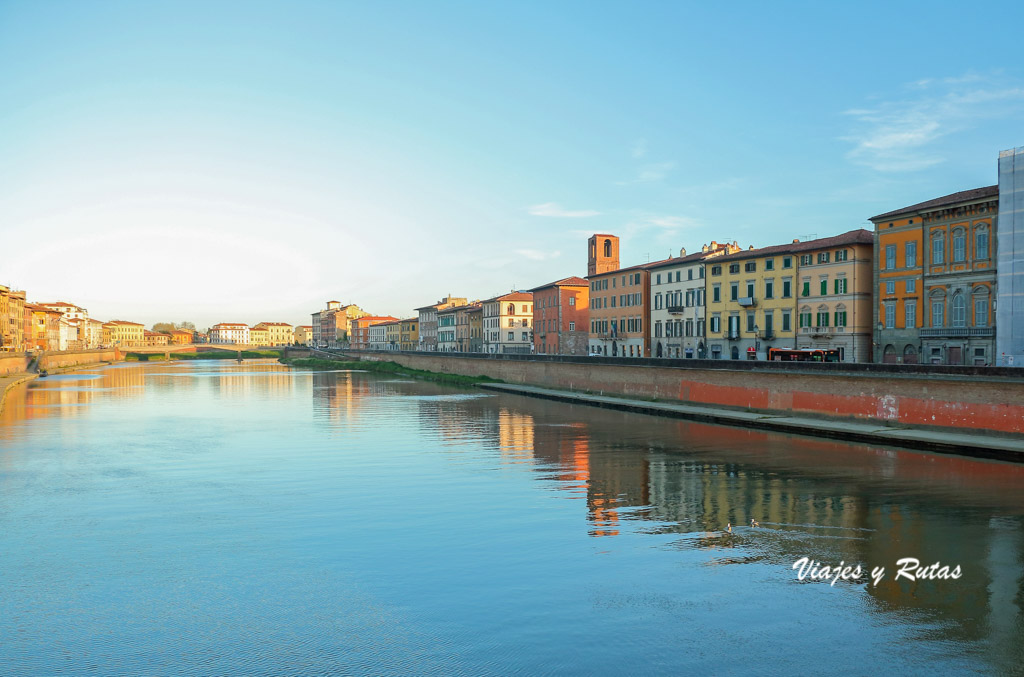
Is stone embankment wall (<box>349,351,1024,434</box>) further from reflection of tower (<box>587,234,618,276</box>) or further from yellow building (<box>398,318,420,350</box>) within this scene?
yellow building (<box>398,318,420,350</box>)

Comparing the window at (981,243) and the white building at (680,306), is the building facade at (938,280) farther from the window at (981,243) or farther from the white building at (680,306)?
the white building at (680,306)

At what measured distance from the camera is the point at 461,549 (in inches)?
554

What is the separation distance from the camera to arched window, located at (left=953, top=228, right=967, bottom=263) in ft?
134

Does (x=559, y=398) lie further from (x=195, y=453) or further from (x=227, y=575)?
(x=227, y=575)

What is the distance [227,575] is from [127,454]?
18021 mm

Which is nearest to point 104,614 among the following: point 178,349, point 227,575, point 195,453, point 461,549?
point 227,575

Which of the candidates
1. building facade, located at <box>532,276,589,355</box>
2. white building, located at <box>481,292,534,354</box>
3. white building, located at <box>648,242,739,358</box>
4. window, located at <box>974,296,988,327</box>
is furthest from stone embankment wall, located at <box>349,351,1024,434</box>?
white building, located at <box>481,292,534,354</box>

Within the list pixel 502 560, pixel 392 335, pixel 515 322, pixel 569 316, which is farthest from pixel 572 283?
pixel 392 335

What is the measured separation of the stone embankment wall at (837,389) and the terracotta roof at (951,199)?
15110 mm

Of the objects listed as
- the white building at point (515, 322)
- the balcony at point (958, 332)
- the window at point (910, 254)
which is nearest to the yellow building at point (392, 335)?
the white building at point (515, 322)

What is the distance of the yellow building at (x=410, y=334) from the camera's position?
152 meters

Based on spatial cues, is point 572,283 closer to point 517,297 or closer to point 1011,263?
point 517,297

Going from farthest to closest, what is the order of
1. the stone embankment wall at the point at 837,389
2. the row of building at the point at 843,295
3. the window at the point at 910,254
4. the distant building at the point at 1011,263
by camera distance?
the window at the point at 910,254, the row of building at the point at 843,295, the distant building at the point at 1011,263, the stone embankment wall at the point at 837,389

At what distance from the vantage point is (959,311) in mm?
41219
